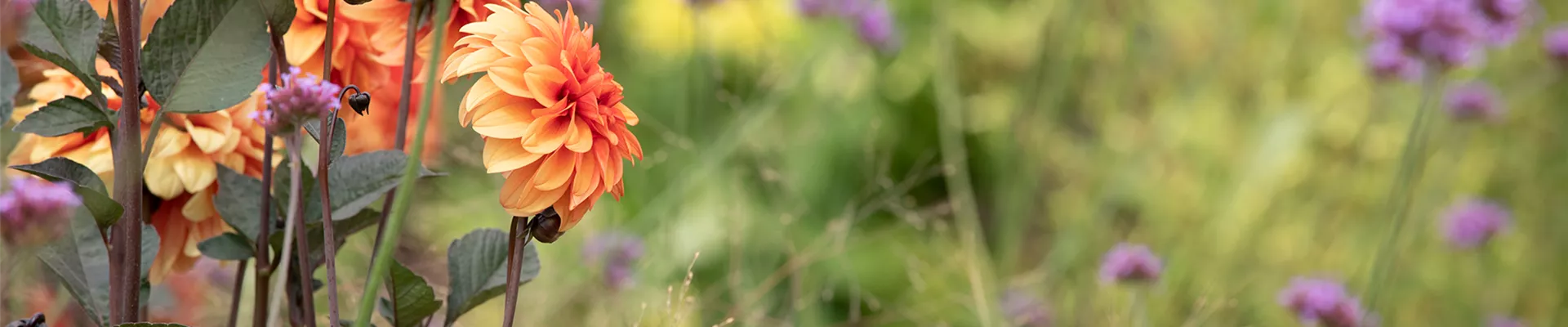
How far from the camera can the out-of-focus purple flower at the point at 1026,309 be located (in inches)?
33.5

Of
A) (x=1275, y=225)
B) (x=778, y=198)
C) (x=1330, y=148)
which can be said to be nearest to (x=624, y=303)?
(x=778, y=198)

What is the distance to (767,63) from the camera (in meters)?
1.17

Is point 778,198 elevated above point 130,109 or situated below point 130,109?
below

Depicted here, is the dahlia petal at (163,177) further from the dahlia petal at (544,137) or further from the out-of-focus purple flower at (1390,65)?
the out-of-focus purple flower at (1390,65)

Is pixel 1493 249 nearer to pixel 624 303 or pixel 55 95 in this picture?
pixel 624 303

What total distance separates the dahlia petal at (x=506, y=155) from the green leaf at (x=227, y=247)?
107 mm

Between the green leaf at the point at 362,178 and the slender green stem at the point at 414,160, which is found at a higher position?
the slender green stem at the point at 414,160

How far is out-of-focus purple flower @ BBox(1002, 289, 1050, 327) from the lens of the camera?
851 mm

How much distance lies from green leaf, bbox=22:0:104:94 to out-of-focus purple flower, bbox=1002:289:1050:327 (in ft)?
2.06

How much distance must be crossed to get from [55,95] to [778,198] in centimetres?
66

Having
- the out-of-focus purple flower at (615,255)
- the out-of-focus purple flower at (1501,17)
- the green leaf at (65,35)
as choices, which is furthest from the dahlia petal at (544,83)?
the out-of-focus purple flower at (1501,17)

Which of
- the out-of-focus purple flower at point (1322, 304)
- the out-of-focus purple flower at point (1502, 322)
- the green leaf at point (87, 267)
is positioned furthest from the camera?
the out-of-focus purple flower at point (1502, 322)

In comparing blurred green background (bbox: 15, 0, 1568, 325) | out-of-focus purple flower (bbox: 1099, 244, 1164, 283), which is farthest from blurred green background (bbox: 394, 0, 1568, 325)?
out-of-focus purple flower (bbox: 1099, 244, 1164, 283)

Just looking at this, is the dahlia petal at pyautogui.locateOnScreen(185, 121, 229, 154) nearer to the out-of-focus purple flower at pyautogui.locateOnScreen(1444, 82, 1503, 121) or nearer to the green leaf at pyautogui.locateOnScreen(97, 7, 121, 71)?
the green leaf at pyautogui.locateOnScreen(97, 7, 121, 71)
